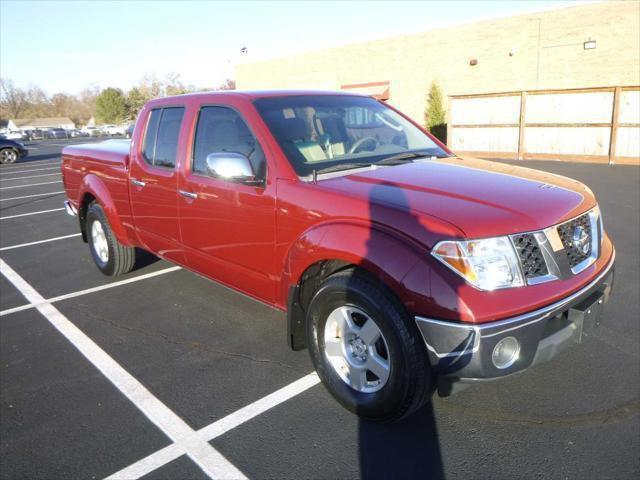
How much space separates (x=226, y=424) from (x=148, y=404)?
0.60 m

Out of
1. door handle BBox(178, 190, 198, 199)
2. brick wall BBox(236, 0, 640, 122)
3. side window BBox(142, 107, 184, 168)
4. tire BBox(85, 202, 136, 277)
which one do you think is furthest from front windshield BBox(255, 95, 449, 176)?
brick wall BBox(236, 0, 640, 122)

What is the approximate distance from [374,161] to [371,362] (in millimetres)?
1460

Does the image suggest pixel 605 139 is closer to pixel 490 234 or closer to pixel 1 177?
pixel 490 234

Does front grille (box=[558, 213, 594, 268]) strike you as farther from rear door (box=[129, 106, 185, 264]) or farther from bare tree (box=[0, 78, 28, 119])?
bare tree (box=[0, 78, 28, 119])

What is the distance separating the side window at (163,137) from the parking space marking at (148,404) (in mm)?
1642

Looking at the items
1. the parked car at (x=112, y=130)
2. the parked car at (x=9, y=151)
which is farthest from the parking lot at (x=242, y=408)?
the parked car at (x=112, y=130)

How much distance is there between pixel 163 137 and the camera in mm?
4621

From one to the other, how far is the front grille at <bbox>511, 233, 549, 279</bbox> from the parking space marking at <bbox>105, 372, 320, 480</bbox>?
5.38ft

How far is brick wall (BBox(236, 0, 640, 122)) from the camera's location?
18.4m

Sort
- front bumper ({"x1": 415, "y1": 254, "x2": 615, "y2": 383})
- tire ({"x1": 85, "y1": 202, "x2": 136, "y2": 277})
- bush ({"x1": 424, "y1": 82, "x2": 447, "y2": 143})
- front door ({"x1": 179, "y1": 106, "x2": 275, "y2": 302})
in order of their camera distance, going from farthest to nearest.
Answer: bush ({"x1": 424, "y1": 82, "x2": 447, "y2": 143})
tire ({"x1": 85, "y1": 202, "x2": 136, "y2": 277})
front door ({"x1": 179, "y1": 106, "x2": 275, "y2": 302})
front bumper ({"x1": 415, "y1": 254, "x2": 615, "y2": 383})

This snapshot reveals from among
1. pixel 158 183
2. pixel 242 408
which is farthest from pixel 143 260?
pixel 242 408

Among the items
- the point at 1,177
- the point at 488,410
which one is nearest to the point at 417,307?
the point at 488,410

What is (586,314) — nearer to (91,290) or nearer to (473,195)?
(473,195)

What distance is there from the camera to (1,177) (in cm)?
1848
